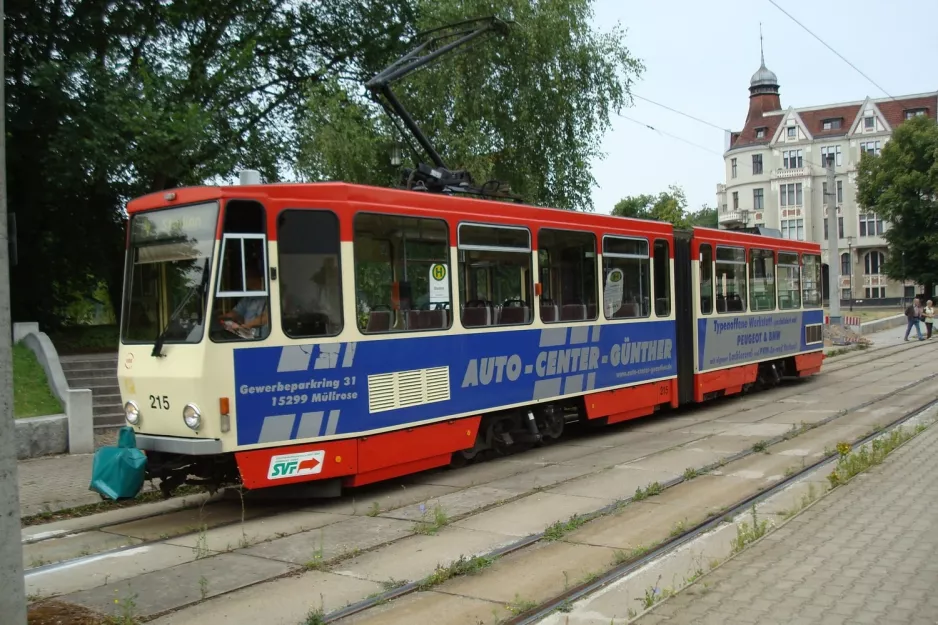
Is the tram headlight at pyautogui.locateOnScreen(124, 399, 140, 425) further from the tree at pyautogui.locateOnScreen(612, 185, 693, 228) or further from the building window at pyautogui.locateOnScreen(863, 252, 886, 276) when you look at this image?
the building window at pyautogui.locateOnScreen(863, 252, 886, 276)

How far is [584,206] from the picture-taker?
22.2 m

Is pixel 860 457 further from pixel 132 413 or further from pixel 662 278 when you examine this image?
pixel 132 413

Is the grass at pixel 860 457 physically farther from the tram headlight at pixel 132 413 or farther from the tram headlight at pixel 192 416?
the tram headlight at pixel 132 413

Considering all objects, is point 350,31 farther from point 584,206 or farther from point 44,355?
point 44,355

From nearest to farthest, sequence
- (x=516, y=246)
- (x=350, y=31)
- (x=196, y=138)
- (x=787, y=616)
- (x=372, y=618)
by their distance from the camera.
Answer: (x=787, y=616) → (x=372, y=618) → (x=516, y=246) → (x=196, y=138) → (x=350, y=31)

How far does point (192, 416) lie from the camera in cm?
773

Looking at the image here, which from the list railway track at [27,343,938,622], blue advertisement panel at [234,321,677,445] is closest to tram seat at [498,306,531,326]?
blue advertisement panel at [234,321,677,445]

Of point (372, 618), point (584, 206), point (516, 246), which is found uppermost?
point (584, 206)

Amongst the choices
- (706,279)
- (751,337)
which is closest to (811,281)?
(751,337)

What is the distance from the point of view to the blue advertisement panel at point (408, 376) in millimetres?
7922

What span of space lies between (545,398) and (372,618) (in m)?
6.14

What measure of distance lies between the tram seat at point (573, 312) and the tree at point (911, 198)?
5250cm

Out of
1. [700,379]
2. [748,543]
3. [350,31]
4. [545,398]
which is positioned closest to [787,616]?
[748,543]

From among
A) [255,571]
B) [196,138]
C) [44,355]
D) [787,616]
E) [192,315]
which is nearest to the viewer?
[787,616]
